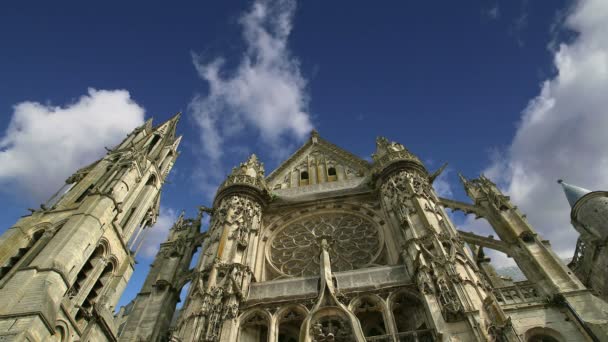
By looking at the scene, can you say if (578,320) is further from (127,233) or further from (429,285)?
(127,233)

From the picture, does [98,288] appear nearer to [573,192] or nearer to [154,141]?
[154,141]

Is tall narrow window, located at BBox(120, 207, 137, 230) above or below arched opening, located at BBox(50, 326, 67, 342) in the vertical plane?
above

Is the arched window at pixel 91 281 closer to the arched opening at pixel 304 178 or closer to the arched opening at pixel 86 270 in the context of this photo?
the arched opening at pixel 86 270

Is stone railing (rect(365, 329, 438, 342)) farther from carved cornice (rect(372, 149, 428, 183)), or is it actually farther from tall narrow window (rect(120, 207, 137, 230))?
tall narrow window (rect(120, 207, 137, 230))

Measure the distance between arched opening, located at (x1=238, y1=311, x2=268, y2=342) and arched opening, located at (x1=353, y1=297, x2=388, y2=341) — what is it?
8.84ft

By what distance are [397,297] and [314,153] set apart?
13.2 metres

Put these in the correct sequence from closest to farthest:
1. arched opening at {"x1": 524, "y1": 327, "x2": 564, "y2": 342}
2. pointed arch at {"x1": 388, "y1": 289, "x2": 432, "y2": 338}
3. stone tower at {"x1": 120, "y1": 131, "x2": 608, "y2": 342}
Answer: stone tower at {"x1": 120, "y1": 131, "x2": 608, "y2": 342}
arched opening at {"x1": 524, "y1": 327, "x2": 564, "y2": 342}
pointed arch at {"x1": 388, "y1": 289, "x2": 432, "y2": 338}

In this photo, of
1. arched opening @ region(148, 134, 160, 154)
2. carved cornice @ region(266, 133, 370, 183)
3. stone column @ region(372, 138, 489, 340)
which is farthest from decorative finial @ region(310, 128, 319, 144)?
arched opening @ region(148, 134, 160, 154)

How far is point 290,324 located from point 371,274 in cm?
281

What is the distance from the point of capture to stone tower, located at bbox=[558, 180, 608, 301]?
14977 millimetres

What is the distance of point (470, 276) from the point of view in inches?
434

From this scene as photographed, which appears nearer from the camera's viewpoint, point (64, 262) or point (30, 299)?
point (30, 299)

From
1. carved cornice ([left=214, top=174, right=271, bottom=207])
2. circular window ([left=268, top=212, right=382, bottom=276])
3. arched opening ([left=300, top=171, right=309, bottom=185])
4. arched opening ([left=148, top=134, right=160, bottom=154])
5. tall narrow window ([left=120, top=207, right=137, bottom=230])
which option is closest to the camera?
circular window ([left=268, top=212, right=382, bottom=276])

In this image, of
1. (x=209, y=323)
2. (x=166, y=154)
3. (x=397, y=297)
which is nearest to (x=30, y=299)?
(x=209, y=323)
